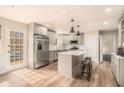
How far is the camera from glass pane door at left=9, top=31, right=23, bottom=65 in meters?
4.52

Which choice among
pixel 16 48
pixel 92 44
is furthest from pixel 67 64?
pixel 92 44

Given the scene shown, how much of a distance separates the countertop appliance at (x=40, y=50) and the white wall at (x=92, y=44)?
331cm

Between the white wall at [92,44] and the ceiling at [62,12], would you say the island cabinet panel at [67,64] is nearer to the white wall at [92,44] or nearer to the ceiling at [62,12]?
the ceiling at [62,12]

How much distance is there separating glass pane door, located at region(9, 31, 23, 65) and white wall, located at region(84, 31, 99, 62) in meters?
4.69

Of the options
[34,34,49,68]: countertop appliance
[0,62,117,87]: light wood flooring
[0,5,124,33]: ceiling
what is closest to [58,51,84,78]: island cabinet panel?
[0,62,117,87]: light wood flooring

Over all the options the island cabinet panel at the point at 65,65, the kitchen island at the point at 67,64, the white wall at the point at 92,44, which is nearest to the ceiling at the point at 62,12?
the kitchen island at the point at 67,64

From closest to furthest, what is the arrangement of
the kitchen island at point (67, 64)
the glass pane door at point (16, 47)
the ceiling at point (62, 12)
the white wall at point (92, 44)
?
the ceiling at point (62, 12), the kitchen island at point (67, 64), the glass pane door at point (16, 47), the white wall at point (92, 44)

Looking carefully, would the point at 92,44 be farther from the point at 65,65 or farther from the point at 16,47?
the point at 16,47

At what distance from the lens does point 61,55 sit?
13.6ft

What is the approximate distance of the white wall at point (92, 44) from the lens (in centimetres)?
702

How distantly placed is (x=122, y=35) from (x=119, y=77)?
1.96m

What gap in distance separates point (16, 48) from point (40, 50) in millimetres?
1167
